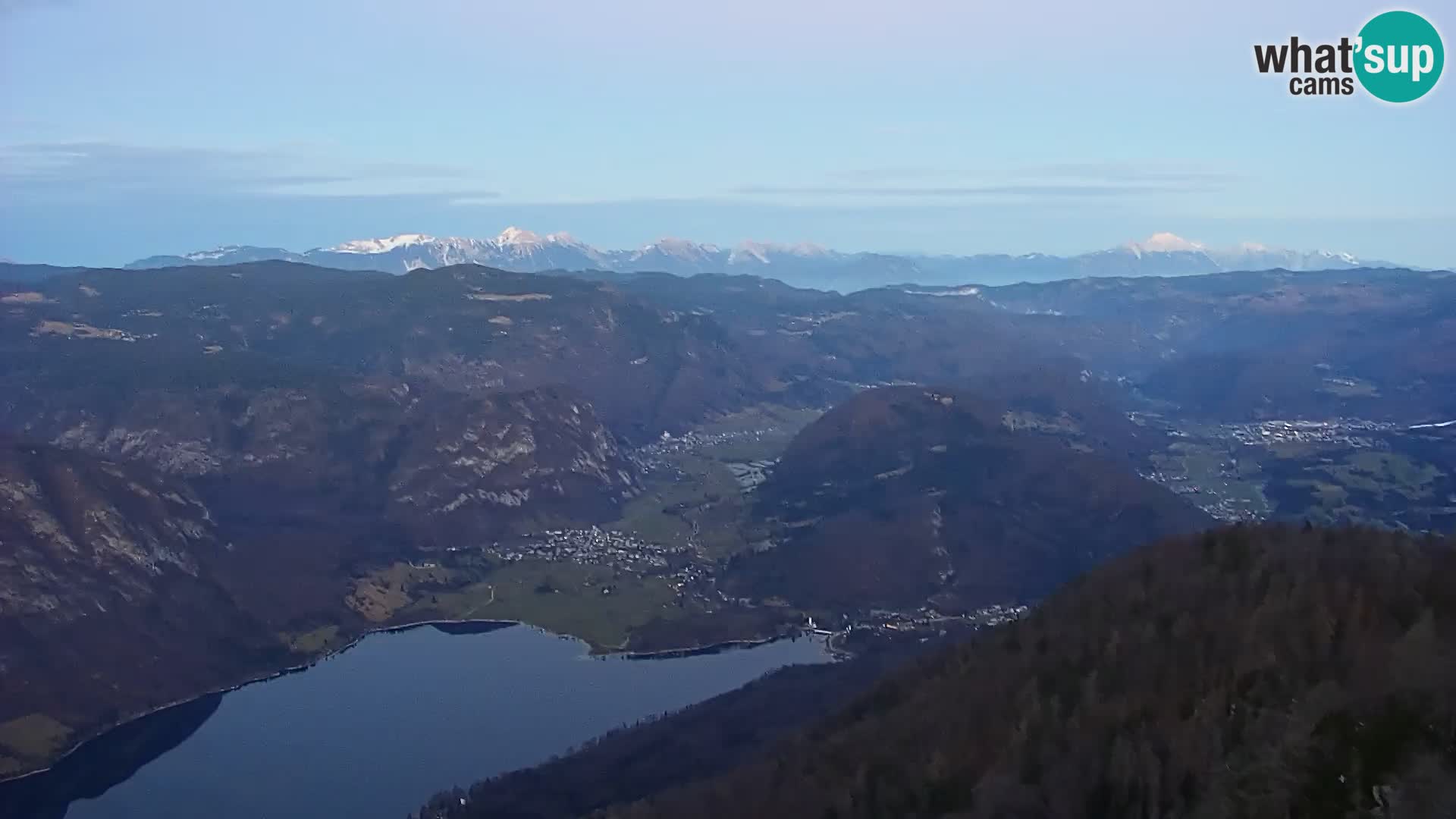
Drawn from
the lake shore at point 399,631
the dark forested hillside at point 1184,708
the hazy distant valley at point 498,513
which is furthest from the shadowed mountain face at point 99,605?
the dark forested hillside at point 1184,708

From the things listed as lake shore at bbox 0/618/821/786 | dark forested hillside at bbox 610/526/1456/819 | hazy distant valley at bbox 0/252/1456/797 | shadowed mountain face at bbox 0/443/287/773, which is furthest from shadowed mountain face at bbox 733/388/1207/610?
dark forested hillside at bbox 610/526/1456/819

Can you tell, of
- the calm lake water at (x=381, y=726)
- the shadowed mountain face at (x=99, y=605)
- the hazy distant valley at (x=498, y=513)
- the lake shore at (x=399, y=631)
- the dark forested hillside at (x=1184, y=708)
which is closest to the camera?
the dark forested hillside at (x=1184, y=708)

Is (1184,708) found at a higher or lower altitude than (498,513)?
higher

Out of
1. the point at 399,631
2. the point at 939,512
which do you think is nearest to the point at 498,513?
the point at 399,631

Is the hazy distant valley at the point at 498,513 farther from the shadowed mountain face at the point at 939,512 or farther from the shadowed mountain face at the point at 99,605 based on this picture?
the shadowed mountain face at the point at 939,512

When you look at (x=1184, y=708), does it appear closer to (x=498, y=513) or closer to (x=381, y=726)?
(x=381, y=726)

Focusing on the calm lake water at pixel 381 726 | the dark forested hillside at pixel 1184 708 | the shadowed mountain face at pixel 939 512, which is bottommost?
the calm lake water at pixel 381 726
